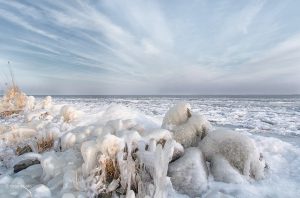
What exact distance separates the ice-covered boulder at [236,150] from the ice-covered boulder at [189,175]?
15.3 inches

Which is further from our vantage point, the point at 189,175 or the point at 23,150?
the point at 23,150

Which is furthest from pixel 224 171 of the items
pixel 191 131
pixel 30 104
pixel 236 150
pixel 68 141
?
pixel 30 104

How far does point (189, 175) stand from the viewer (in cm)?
362

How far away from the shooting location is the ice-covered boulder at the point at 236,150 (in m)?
3.93

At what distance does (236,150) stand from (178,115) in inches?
54.7

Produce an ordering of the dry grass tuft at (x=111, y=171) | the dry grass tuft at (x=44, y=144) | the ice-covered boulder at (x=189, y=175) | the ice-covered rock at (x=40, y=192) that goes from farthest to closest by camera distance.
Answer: the dry grass tuft at (x=44, y=144)
the ice-covered boulder at (x=189, y=175)
the dry grass tuft at (x=111, y=171)
the ice-covered rock at (x=40, y=192)

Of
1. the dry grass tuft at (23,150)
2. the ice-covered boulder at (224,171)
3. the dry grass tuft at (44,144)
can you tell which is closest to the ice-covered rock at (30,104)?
the dry grass tuft at (23,150)

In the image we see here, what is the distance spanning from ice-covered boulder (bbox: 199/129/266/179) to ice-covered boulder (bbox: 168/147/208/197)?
39 cm

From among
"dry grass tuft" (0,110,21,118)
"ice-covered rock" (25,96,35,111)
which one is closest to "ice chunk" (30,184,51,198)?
"ice-covered rock" (25,96,35,111)

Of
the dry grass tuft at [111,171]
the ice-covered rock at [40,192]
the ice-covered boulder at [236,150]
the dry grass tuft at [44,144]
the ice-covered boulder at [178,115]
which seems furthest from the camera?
the ice-covered boulder at [178,115]

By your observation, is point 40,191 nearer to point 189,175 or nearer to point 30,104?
point 189,175

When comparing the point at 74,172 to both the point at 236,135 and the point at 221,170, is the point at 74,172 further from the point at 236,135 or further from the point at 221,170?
the point at 236,135

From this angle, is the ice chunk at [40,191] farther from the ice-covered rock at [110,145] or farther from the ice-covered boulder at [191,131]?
the ice-covered boulder at [191,131]

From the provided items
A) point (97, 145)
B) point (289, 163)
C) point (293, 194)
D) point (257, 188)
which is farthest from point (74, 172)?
point (289, 163)
